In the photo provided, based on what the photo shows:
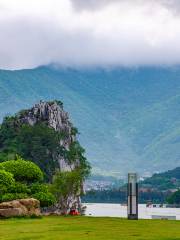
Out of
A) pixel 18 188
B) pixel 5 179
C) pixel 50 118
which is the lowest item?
pixel 18 188

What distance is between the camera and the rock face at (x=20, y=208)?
140 feet

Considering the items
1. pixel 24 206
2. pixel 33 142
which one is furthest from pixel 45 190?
pixel 33 142

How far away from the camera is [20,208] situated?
4344 cm

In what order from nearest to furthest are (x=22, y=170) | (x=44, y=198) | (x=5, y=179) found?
1. (x=5, y=179)
2. (x=44, y=198)
3. (x=22, y=170)

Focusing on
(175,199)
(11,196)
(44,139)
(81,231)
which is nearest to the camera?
(81,231)

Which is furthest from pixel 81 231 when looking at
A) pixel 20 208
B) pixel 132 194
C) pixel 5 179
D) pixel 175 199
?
pixel 175 199

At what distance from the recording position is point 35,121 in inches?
4092

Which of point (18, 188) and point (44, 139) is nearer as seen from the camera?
point (18, 188)

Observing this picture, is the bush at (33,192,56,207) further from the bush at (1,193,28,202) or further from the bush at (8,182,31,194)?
the bush at (1,193,28,202)

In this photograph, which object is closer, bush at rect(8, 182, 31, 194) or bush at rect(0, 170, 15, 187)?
bush at rect(0, 170, 15, 187)

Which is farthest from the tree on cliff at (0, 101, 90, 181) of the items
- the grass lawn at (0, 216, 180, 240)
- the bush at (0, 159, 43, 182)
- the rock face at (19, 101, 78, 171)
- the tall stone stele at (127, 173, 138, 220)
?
the grass lawn at (0, 216, 180, 240)

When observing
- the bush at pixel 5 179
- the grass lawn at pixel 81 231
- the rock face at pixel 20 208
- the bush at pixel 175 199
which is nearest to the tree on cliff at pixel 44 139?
the bush at pixel 5 179

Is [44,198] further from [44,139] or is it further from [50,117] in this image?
[50,117]

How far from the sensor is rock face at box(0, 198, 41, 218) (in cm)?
4275
